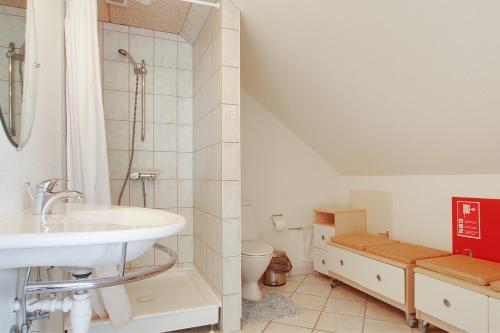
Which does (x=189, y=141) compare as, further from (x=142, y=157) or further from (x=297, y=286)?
(x=297, y=286)

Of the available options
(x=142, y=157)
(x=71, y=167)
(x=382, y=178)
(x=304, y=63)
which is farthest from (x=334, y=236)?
(x=71, y=167)

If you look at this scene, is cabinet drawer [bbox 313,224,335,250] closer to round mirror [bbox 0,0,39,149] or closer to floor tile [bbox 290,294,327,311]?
floor tile [bbox 290,294,327,311]

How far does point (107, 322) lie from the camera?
5.86 feet

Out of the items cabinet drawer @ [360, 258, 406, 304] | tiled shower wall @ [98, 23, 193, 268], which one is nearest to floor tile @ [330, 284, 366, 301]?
cabinet drawer @ [360, 258, 406, 304]

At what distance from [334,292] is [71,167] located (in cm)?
220

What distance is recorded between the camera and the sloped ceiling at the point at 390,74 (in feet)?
4.80

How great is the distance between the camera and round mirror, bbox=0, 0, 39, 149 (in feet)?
3.30

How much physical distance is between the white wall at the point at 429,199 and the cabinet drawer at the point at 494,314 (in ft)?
2.48

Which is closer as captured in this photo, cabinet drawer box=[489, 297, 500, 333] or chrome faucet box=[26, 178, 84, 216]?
chrome faucet box=[26, 178, 84, 216]

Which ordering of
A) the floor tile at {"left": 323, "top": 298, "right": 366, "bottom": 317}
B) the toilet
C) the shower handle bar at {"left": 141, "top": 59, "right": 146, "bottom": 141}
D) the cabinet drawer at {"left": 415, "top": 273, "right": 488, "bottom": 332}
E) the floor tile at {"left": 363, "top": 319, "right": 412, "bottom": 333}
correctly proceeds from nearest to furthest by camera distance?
the cabinet drawer at {"left": 415, "top": 273, "right": 488, "bottom": 332}, the floor tile at {"left": 363, "top": 319, "right": 412, "bottom": 333}, the floor tile at {"left": 323, "top": 298, "right": 366, "bottom": 317}, the toilet, the shower handle bar at {"left": 141, "top": 59, "right": 146, "bottom": 141}

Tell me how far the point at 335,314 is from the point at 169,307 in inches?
45.3

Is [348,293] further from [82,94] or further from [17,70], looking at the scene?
[17,70]

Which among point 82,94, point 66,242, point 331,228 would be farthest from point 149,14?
point 331,228

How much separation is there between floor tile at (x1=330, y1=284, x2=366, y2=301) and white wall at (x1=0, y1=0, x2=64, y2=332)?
7.33 ft
